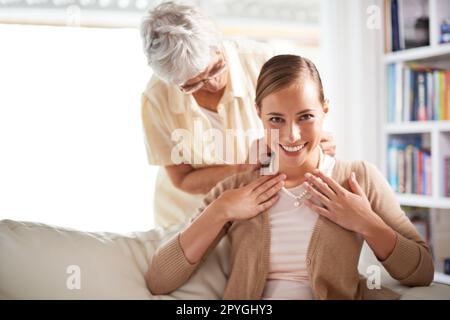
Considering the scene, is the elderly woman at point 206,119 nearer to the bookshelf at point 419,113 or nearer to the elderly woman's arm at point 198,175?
the elderly woman's arm at point 198,175

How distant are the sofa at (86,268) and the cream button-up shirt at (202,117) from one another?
0.33 metres

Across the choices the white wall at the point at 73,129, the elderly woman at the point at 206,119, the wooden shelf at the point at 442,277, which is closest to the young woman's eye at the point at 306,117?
the elderly woman at the point at 206,119

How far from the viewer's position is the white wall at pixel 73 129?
1.72 m

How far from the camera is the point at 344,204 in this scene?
1126mm

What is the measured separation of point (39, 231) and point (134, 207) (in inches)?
26.6

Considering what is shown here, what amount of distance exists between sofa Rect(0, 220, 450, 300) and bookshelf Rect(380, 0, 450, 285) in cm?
91

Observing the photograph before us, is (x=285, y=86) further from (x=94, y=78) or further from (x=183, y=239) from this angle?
(x=94, y=78)

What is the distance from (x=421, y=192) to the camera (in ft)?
7.04

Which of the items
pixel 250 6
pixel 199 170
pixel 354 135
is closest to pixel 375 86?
pixel 354 135

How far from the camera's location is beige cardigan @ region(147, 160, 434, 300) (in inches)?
44.8

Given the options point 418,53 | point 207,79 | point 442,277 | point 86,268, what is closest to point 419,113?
point 418,53

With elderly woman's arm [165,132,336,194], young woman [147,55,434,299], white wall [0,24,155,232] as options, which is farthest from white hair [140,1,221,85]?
white wall [0,24,155,232]

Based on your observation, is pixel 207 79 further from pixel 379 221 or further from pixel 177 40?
pixel 379 221

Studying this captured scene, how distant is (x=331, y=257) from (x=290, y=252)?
3.7 inches
